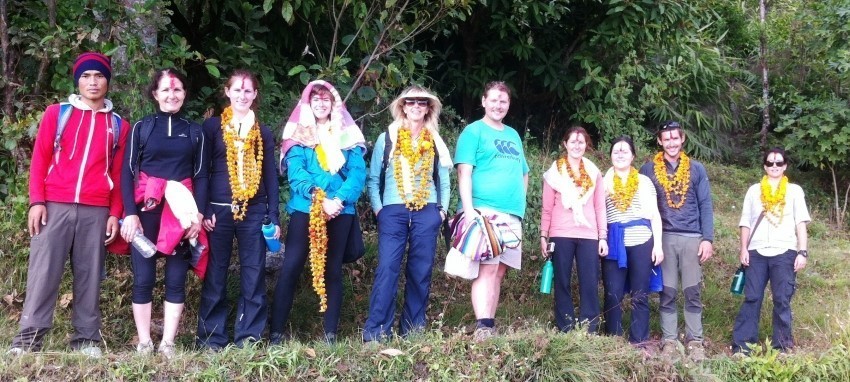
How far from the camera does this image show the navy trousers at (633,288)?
204 inches

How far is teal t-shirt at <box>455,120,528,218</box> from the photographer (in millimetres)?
4816

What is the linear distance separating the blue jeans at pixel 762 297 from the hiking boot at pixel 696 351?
0.36m

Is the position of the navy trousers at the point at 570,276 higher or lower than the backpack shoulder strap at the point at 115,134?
lower

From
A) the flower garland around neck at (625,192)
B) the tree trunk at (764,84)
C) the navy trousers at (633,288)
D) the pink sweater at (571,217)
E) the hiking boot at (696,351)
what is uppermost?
the tree trunk at (764,84)

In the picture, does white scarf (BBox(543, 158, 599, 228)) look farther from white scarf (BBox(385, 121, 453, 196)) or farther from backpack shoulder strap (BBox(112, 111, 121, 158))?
backpack shoulder strap (BBox(112, 111, 121, 158))

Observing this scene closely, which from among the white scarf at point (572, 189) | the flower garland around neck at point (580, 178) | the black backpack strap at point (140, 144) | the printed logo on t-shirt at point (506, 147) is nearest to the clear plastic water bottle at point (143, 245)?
the black backpack strap at point (140, 144)

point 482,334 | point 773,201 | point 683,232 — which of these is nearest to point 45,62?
point 482,334

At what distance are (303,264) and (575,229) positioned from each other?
6.30 ft

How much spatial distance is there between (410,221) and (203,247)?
1326 millimetres

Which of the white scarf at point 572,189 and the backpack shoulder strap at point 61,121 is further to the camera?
the white scarf at point 572,189

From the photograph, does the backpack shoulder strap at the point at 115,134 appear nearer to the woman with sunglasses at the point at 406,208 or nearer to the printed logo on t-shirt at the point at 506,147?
the woman with sunglasses at the point at 406,208

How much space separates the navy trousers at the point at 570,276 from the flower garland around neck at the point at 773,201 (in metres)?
Answer: 1.42

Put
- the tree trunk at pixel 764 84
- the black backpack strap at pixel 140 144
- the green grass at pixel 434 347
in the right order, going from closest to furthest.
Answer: the green grass at pixel 434 347
the black backpack strap at pixel 140 144
the tree trunk at pixel 764 84

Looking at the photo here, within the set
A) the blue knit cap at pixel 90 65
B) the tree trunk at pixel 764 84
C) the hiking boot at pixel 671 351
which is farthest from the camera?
the tree trunk at pixel 764 84
